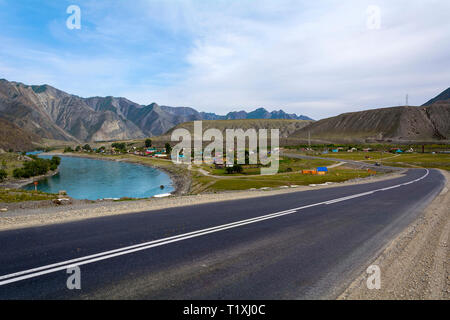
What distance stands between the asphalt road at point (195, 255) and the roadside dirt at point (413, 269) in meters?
0.33

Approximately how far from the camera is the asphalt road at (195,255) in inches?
209

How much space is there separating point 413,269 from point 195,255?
5560 mm

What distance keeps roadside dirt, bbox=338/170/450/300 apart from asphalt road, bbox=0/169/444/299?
1.09 ft

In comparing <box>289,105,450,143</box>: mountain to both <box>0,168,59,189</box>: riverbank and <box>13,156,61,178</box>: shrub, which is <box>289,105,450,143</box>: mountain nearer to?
<box>13,156,61,178</box>: shrub

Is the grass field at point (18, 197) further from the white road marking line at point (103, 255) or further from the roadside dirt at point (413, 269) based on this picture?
the roadside dirt at point (413, 269)

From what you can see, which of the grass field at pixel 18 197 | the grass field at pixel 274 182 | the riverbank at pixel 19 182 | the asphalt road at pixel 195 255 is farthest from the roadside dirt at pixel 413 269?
the riverbank at pixel 19 182

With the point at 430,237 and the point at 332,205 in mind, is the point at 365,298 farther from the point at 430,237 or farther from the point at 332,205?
the point at 332,205

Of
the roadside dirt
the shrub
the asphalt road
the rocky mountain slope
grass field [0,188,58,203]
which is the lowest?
the shrub

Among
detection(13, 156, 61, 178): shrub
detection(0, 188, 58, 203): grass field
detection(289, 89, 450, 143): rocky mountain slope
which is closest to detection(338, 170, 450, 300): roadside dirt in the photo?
detection(0, 188, 58, 203): grass field

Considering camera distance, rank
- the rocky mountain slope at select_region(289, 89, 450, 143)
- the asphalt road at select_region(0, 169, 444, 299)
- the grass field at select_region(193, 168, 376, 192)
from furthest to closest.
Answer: the rocky mountain slope at select_region(289, 89, 450, 143)
the grass field at select_region(193, 168, 376, 192)
the asphalt road at select_region(0, 169, 444, 299)

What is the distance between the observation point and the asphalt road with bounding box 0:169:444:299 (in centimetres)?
530

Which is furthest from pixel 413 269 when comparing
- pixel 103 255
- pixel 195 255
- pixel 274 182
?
pixel 274 182

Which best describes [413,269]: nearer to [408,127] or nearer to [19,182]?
[19,182]
